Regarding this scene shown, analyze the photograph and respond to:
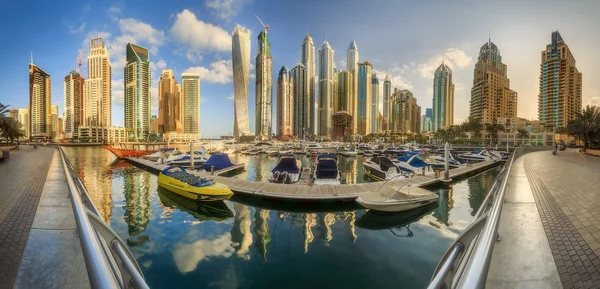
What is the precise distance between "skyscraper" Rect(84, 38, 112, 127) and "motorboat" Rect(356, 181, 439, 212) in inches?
8787

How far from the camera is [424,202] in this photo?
13.7 m

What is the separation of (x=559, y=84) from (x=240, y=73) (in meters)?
188

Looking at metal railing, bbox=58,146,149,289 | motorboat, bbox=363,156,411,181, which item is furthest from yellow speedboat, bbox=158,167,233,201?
motorboat, bbox=363,156,411,181

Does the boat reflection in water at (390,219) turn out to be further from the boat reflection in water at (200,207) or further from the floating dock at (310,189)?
the boat reflection in water at (200,207)

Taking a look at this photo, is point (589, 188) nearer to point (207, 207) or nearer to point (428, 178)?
point (428, 178)

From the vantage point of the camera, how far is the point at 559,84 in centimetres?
12106

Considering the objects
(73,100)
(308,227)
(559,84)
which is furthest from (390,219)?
(73,100)

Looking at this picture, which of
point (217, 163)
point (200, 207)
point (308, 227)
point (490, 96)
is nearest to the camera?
point (308, 227)

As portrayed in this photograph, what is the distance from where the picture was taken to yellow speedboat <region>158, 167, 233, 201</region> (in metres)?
14.4

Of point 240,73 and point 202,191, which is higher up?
point 240,73

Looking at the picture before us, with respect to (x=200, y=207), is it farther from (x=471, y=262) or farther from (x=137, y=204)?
(x=471, y=262)

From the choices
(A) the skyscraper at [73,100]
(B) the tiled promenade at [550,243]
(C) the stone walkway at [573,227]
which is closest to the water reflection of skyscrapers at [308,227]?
(B) the tiled promenade at [550,243]

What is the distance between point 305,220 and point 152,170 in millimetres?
25051

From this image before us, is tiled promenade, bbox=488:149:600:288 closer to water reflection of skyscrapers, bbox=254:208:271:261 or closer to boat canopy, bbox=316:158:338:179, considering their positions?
water reflection of skyscrapers, bbox=254:208:271:261
